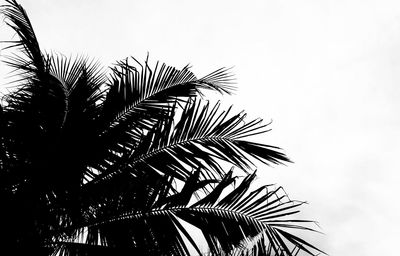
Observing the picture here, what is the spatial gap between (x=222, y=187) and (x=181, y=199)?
0.29m

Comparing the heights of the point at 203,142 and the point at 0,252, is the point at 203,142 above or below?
above

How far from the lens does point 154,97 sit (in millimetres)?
4262

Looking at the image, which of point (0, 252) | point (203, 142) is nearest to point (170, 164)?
point (203, 142)

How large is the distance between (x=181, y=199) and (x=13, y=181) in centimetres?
115

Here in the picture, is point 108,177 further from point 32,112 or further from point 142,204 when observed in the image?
point 32,112

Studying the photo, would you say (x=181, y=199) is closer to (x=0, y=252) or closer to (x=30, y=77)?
(x=0, y=252)

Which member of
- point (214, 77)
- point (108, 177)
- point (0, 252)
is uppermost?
point (214, 77)

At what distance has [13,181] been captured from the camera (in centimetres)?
292

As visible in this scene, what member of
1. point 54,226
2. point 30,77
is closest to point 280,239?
point 54,226

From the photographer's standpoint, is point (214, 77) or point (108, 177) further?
point (214, 77)

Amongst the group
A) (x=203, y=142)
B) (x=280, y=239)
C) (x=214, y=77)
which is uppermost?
(x=214, y=77)

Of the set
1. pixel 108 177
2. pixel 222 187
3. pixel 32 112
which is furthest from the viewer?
pixel 32 112

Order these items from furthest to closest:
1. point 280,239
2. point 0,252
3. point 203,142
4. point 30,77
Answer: point 30,77, point 203,142, point 280,239, point 0,252

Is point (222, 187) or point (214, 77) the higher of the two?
point (214, 77)
